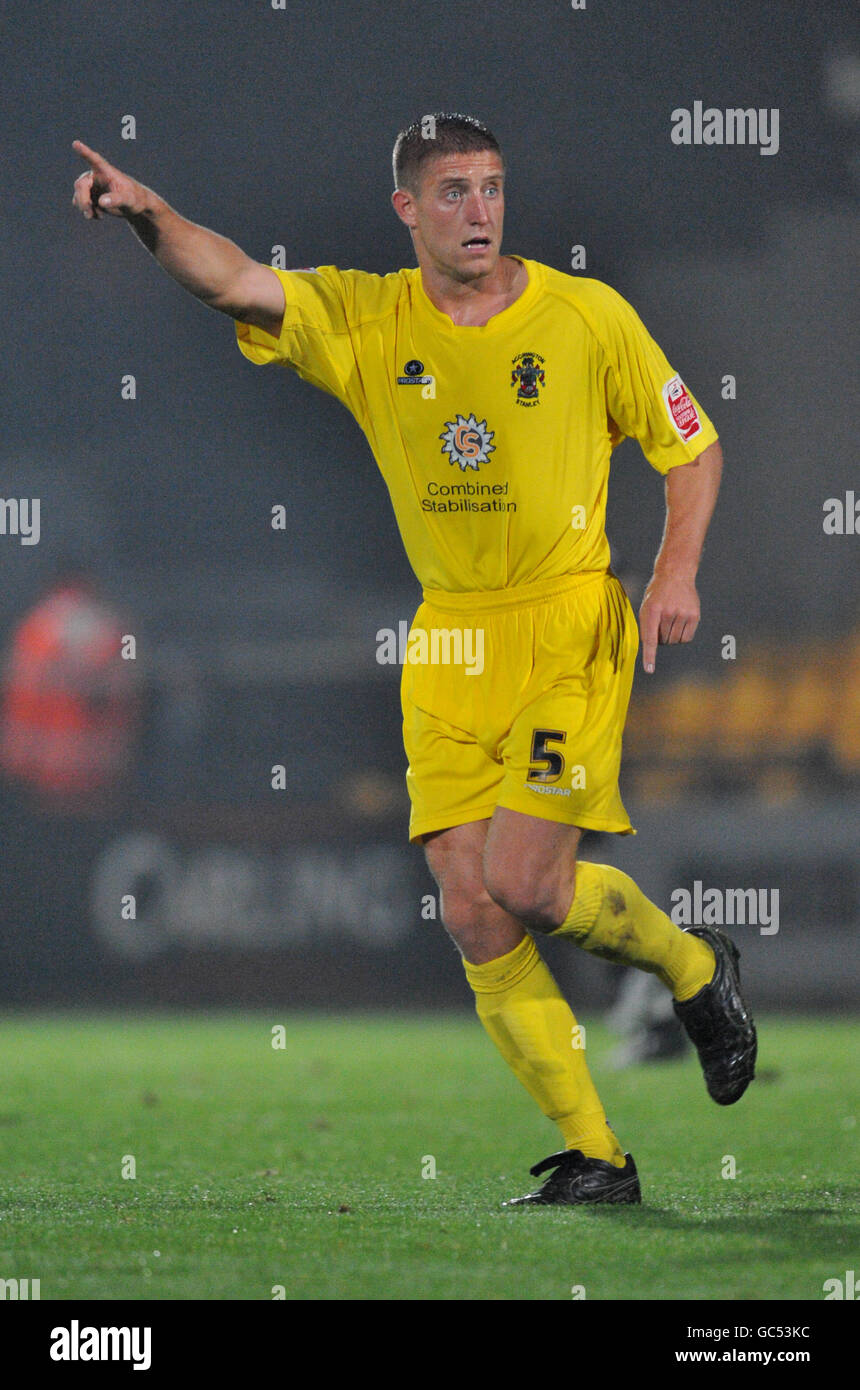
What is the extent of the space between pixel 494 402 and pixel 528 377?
0.09m

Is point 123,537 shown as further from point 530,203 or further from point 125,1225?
point 125,1225

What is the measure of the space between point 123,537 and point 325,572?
4.76ft

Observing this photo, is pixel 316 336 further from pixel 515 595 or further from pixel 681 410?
pixel 681 410

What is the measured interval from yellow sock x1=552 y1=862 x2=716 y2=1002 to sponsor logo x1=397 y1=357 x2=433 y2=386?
3.67 feet

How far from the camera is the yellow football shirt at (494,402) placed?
3.56 metres

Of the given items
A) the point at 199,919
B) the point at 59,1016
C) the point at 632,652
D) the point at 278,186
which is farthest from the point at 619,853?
the point at 632,652

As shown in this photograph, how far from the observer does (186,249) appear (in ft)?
10.7

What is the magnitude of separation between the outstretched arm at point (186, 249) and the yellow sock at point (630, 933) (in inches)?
54.6

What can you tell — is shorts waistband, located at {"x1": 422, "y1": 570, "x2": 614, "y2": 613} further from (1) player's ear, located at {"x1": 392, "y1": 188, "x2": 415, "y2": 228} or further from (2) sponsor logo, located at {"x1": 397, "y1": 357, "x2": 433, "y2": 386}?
(1) player's ear, located at {"x1": 392, "y1": 188, "x2": 415, "y2": 228}

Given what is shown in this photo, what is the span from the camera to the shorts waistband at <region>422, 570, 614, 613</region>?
359 cm

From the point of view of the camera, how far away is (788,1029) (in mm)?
8383
